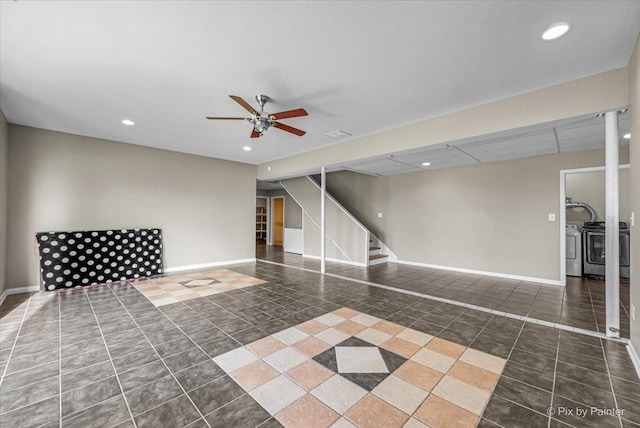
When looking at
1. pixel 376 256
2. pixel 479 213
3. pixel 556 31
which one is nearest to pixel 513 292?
pixel 479 213

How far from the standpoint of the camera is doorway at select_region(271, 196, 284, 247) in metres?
11.0

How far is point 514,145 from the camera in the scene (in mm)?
4496

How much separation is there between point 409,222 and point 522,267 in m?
2.65

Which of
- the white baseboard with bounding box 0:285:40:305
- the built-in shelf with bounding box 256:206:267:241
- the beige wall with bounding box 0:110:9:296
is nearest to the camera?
the beige wall with bounding box 0:110:9:296

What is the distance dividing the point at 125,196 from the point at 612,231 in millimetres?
7696

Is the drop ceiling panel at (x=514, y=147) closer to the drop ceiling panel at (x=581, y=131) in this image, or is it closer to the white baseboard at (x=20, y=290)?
the drop ceiling panel at (x=581, y=131)

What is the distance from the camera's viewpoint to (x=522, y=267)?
5.45 metres

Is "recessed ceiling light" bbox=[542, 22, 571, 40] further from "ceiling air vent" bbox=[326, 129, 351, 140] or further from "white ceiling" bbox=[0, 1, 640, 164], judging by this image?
"ceiling air vent" bbox=[326, 129, 351, 140]

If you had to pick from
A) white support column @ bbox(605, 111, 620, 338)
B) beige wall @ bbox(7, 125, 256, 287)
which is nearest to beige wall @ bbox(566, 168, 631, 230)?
white support column @ bbox(605, 111, 620, 338)

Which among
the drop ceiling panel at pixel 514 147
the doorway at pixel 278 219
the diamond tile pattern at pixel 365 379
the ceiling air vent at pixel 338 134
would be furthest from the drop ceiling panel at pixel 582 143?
the doorway at pixel 278 219

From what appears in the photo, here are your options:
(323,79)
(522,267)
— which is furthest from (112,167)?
(522,267)

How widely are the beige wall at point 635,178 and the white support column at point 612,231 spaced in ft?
0.61

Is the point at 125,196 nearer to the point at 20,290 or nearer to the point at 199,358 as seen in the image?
the point at 20,290

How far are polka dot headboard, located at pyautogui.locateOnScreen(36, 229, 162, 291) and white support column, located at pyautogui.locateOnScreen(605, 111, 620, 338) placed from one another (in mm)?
7292
